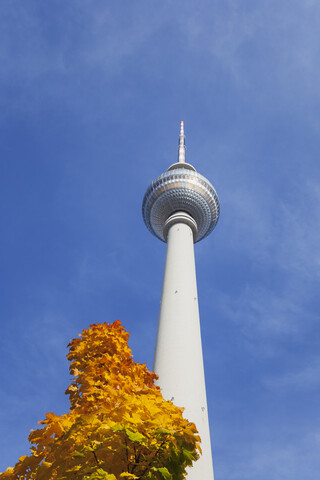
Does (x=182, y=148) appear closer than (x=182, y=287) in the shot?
No

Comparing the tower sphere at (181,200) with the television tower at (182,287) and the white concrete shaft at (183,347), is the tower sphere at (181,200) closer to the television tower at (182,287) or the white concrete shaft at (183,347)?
the television tower at (182,287)

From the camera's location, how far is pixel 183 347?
37.2 m

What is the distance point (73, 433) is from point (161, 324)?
2921cm

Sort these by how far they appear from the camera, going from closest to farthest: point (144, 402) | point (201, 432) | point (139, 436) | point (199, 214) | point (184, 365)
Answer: point (139, 436) → point (144, 402) → point (201, 432) → point (184, 365) → point (199, 214)

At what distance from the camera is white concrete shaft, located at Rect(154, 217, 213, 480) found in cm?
3262

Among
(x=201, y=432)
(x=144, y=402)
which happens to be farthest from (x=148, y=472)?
(x=201, y=432)

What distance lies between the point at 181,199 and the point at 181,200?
0.14 m

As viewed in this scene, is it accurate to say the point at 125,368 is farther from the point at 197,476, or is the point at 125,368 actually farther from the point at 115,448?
the point at 197,476

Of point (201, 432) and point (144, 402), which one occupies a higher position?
point (201, 432)

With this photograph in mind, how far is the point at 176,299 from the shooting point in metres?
42.2

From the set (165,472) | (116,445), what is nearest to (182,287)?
(116,445)

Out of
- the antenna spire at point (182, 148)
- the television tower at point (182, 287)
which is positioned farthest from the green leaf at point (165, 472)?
the antenna spire at point (182, 148)

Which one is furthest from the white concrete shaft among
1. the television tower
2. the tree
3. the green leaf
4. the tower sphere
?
the green leaf

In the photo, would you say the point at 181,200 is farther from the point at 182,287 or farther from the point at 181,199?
the point at 182,287
